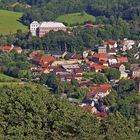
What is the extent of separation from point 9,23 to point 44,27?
4109 millimetres

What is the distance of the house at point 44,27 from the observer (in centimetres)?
5375

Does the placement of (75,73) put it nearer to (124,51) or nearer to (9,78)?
(9,78)

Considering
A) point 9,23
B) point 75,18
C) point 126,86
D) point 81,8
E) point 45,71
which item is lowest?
point 45,71

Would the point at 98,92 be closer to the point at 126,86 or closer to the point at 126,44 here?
the point at 126,86

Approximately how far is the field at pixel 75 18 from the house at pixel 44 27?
8.15ft

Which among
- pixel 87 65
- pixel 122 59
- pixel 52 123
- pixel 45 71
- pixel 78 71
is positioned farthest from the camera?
pixel 122 59

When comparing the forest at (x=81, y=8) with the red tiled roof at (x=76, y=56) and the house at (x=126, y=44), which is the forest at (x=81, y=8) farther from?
the red tiled roof at (x=76, y=56)

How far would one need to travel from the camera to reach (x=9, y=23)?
5641 cm

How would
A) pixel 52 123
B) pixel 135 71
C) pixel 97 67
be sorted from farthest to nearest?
pixel 97 67
pixel 135 71
pixel 52 123

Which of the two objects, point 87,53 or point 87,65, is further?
point 87,53

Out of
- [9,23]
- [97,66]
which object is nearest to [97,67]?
[97,66]

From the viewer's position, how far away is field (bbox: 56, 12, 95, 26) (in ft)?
190

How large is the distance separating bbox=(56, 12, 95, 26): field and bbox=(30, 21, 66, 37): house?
8.15 ft

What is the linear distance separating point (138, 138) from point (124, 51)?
31.7m
